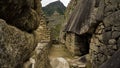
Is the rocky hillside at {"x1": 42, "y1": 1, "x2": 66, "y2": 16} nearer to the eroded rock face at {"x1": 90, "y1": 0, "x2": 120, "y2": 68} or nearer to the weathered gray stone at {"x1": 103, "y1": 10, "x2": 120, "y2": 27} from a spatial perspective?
the eroded rock face at {"x1": 90, "y1": 0, "x2": 120, "y2": 68}

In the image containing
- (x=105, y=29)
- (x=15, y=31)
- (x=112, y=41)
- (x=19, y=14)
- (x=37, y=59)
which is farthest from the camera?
(x=105, y=29)

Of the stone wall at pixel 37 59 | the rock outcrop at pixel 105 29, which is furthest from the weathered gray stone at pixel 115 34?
the stone wall at pixel 37 59

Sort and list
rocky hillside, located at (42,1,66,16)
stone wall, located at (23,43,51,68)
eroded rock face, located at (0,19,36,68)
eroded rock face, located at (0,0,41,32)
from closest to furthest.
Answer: eroded rock face, located at (0,19,36,68) → eroded rock face, located at (0,0,41,32) → stone wall, located at (23,43,51,68) → rocky hillside, located at (42,1,66,16)

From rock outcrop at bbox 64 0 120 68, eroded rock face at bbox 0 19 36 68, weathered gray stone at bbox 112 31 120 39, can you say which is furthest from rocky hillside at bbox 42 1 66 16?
eroded rock face at bbox 0 19 36 68

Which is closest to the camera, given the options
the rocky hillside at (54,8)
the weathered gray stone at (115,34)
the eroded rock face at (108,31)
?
the weathered gray stone at (115,34)

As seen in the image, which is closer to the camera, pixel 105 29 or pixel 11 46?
pixel 11 46

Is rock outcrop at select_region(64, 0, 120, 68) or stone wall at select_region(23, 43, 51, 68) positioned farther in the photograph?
rock outcrop at select_region(64, 0, 120, 68)

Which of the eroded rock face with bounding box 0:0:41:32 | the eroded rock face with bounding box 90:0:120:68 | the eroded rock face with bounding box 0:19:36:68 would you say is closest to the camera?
the eroded rock face with bounding box 0:19:36:68

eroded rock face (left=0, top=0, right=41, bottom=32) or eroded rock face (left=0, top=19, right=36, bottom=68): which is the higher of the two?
eroded rock face (left=0, top=0, right=41, bottom=32)

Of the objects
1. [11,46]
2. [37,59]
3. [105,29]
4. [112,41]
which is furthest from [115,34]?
[11,46]

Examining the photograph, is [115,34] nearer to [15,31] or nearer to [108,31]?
[108,31]

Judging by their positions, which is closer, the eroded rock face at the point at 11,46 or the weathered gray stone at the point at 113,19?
the eroded rock face at the point at 11,46

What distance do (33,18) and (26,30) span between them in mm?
199

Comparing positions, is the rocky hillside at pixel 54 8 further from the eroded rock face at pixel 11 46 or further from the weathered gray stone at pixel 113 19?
the eroded rock face at pixel 11 46
